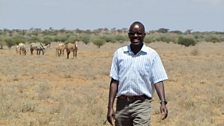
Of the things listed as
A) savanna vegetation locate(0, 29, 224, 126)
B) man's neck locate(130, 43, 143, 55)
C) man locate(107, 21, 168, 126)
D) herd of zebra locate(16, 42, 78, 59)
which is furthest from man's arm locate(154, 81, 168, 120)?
herd of zebra locate(16, 42, 78, 59)

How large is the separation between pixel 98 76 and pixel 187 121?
40.8 ft

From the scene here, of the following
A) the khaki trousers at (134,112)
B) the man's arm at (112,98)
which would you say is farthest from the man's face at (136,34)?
the khaki trousers at (134,112)

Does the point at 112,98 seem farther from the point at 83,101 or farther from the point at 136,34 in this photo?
the point at 83,101

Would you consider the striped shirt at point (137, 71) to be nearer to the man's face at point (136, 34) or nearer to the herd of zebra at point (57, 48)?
the man's face at point (136, 34)

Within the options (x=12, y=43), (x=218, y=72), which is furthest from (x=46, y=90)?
(x=12, y=43)

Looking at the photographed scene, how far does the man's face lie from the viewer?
670 cm

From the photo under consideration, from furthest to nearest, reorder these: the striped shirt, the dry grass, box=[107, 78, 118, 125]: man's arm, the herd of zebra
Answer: the herd of zebra < the dry grass < box=[107, 78, 118, 125]: man's arm < the striped shirt

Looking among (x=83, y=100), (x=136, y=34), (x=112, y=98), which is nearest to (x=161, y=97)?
(x=112, y=98)

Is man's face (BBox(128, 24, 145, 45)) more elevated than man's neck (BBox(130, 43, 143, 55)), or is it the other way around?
man's face (BBox(128, 24, 145, 45))

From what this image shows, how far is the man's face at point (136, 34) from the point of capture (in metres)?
6.70

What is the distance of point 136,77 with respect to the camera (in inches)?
264

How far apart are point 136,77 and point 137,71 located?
8 centimetres

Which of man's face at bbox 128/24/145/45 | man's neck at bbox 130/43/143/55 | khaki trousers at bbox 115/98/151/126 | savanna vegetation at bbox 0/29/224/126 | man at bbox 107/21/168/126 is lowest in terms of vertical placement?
savanna vegetation at bbox 0/29/224/126

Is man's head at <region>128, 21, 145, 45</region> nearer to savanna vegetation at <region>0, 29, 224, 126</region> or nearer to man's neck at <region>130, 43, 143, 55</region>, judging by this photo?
man's neck at <region>130, 43, 143, 55</region>
